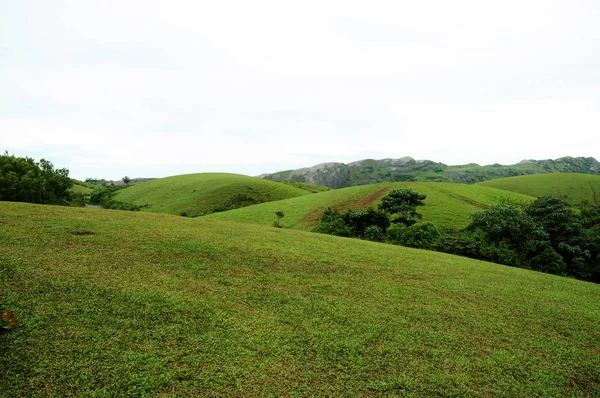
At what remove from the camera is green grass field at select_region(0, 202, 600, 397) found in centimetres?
648

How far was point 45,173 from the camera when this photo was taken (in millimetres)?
50312

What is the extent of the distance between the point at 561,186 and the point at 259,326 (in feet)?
343

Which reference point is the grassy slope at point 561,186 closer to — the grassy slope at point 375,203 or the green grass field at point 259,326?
the grassy slope at point 375,203

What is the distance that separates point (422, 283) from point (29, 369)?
1380 centimetres

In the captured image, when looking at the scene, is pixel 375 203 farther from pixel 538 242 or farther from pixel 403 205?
pixel 538 242

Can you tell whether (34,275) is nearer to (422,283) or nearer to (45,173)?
(422,283)

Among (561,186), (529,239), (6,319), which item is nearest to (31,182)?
(6,319)

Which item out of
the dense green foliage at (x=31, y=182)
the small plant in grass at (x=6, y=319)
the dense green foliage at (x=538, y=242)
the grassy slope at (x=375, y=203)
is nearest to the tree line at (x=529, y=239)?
the dense green foliage at (x=538, y=242)

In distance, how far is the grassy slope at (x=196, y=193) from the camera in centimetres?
8006

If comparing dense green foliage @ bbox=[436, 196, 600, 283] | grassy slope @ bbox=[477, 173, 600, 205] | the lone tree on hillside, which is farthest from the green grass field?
grassy slope @ bbox=[477, 173, 600, 205]

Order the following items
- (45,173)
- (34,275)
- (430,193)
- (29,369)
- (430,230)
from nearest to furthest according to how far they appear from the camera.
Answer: (29,369), (34,275), (430,230), (45,173), (430,193)

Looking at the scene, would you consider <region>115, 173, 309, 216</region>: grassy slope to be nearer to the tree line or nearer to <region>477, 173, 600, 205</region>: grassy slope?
the tree line

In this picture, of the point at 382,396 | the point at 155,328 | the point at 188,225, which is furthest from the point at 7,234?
the point at 382,396

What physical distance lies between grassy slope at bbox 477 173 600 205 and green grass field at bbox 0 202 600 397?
8137 cm
